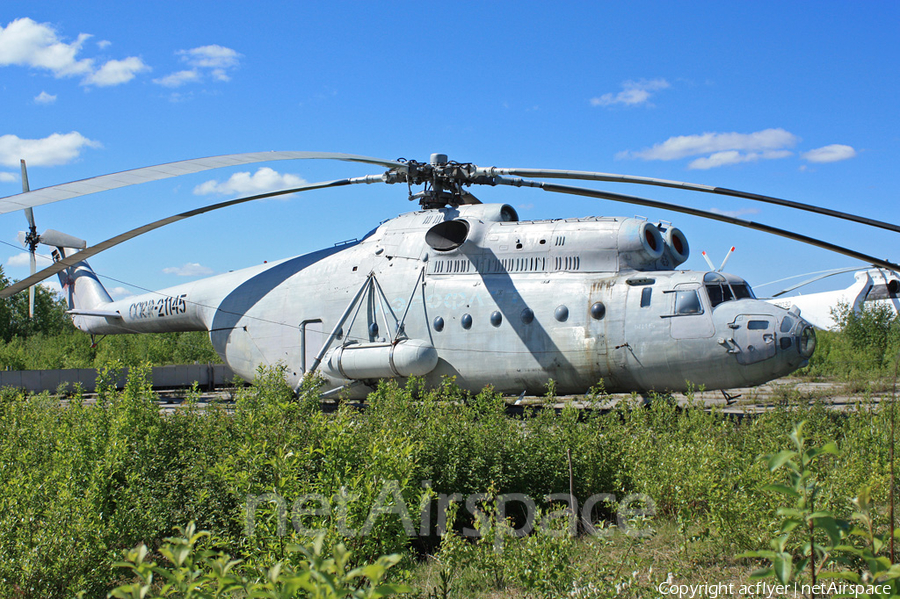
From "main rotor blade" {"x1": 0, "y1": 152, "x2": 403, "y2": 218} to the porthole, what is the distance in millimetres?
5643

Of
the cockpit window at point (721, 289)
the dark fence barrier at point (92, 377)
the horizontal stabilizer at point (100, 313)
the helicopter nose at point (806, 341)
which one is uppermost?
the horizontal stabilizer at point (100, 313)

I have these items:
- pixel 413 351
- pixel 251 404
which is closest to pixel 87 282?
pixel 413 351

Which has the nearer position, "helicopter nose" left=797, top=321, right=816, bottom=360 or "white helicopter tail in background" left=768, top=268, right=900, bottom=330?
"helicopter nose" left=797, top=321, right=816, bottom=360

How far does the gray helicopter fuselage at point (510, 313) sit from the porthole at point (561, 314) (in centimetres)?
2

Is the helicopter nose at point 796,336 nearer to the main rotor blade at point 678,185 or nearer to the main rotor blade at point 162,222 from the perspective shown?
the main rotor blade at point 678,185

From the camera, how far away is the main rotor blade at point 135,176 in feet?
30.9

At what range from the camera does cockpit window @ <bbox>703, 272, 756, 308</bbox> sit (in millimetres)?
11586

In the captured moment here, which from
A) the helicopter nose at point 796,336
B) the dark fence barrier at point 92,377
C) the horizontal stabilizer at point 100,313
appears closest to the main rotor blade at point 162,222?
the horizontal stabilizer at point 100,313

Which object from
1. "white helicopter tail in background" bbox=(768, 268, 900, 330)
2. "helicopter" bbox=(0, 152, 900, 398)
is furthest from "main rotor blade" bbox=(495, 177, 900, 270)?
"white helicopter tail in background" bbox=(768, 268, 900, 330)

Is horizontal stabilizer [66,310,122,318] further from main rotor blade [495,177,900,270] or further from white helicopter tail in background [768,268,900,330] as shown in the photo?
white helicopter tail in background [768,268,900,330]

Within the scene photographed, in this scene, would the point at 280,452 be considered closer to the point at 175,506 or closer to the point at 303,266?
the point at 175,506

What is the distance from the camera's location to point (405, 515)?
4910 millimetres

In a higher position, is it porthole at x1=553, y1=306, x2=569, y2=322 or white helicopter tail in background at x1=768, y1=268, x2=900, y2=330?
white helicopter tail in background at x1=768, y1=268, x2=900, y2=330

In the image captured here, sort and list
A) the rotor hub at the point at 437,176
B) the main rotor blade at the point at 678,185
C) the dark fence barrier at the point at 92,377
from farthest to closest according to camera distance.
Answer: the dark fence barrier at the point at 92,377 → the rotor hub at the point at 437,176 → the main rotor blade at the point at 678,185
